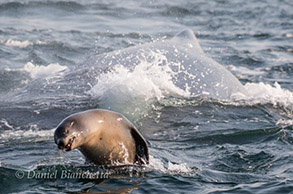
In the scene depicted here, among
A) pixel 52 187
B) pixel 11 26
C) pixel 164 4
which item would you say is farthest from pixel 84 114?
pixel 164 4

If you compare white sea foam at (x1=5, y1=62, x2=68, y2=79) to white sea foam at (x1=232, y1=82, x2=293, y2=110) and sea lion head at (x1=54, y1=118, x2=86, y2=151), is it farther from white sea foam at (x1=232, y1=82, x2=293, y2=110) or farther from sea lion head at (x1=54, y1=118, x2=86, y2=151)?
sea lion head at (x1=54, y1=118, x2=86, y2=151)

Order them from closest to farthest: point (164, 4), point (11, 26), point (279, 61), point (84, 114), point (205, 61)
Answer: point (84, 114) → point (205, 61) → point (279, 61) → point (11, 26) → point (164, 4)

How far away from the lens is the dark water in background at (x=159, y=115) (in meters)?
5.37

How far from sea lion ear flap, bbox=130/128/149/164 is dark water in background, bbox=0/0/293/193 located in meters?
0.10

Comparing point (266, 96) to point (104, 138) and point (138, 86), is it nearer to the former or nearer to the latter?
point (138, 86)

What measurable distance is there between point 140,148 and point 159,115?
81.4 inches

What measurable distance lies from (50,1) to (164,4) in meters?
3.64

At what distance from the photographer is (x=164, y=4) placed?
19.1 meters

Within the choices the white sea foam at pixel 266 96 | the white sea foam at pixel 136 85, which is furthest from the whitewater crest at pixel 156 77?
the white sea foam at pixel 266 96

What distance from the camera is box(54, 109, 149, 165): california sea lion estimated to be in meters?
4.78

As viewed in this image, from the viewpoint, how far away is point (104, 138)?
522 cm

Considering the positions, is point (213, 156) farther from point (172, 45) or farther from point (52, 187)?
point (172, 45)

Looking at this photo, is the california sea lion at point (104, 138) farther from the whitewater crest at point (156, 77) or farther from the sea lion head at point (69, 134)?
the whitewater crest at point (156, 77)

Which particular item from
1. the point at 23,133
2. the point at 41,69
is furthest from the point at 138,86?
the point at 41,69
